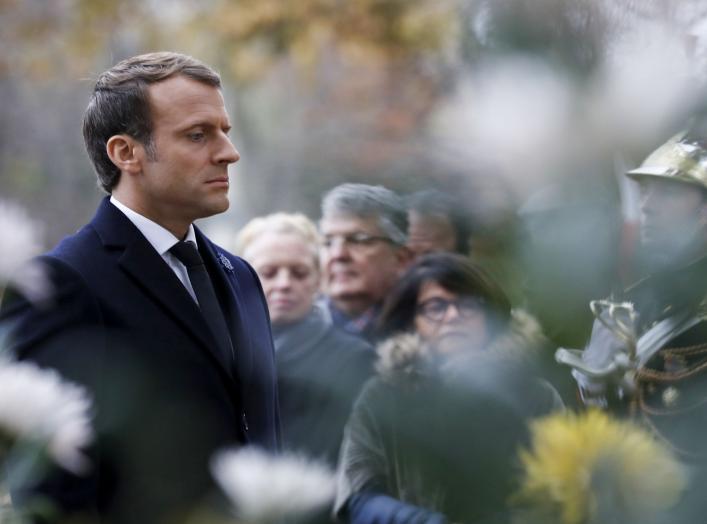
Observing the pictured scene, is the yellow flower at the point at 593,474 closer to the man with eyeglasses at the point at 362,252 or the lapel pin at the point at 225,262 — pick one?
the lapel pin at the point at 225,262

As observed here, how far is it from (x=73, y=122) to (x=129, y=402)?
8.75 metres

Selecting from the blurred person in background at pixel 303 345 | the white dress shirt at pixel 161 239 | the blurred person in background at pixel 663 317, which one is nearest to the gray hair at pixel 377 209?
the blurred person in background at pixel 303 345

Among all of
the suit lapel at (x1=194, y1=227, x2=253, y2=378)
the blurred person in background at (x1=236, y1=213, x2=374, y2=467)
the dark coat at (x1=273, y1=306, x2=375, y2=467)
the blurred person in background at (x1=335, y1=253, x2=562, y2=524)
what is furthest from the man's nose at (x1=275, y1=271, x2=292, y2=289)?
the suit lapel at (x1=194, y1=227, x2=253, y2=378)

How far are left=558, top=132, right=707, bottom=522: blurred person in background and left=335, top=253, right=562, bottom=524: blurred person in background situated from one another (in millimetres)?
176

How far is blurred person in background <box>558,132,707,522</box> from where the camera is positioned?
7.61 feet

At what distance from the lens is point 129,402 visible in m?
0.98

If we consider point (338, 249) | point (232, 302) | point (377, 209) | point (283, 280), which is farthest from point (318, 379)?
point (232, 302)

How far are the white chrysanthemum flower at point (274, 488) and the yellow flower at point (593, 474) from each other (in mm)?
271

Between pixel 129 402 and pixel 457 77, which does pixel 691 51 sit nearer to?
pixel 129 402

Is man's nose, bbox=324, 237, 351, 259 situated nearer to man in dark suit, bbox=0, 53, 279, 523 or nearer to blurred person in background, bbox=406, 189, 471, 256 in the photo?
blurred person in background, bbox=406, 189, 471, 256

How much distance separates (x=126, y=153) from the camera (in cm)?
188

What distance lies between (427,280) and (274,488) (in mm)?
2099

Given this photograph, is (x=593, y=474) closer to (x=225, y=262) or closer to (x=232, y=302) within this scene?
(x=232, y=302)

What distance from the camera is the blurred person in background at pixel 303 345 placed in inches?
107
